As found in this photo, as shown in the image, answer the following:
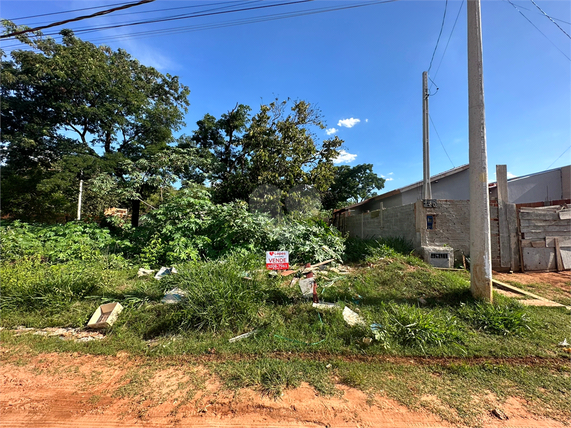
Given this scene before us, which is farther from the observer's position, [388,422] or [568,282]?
[568,282]

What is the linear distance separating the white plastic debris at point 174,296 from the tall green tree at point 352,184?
22.2 metres

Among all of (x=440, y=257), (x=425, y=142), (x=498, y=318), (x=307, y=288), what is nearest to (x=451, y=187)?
(x=425, y=142)

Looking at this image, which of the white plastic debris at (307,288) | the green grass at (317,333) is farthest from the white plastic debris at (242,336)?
the white plastic debris at (307,288)

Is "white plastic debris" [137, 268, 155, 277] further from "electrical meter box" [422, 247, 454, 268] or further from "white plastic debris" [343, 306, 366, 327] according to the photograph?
"electrical meter box" [422, 247, 454, 268]

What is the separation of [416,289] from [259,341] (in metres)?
3.37

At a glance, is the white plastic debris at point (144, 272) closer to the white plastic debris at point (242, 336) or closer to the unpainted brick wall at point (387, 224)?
the white plastic debris at point (242, 336)

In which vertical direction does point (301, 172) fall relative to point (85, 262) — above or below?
above

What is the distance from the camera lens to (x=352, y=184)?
25875 mm

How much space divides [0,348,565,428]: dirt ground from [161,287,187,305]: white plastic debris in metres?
1.28

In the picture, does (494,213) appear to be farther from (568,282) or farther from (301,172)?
(301,172)

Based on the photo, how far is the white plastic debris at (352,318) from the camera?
3457 mm

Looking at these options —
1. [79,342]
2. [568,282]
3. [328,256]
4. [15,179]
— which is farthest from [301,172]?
[15,179]

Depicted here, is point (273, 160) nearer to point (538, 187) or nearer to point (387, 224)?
point (387, 224)

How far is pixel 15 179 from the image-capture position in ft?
36.2
